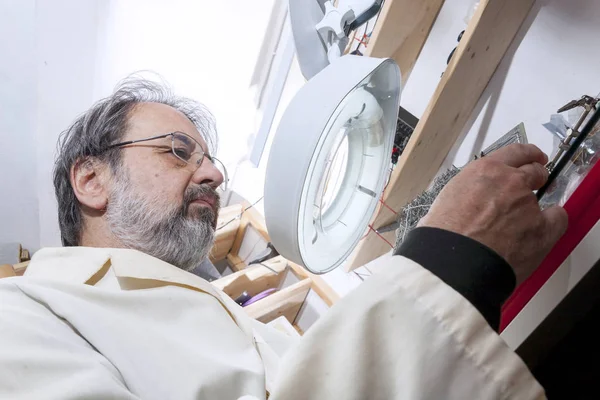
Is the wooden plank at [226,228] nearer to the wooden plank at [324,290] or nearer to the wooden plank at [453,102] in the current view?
the wooden plank at [324,290]

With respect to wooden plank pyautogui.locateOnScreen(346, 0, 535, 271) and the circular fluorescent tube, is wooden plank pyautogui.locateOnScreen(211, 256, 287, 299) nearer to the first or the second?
wooden plank pyautogui.locateOnScreen(346, 0, 535, 271)

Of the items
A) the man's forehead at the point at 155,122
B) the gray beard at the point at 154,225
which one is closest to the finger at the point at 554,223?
the gray beard at the point at 154,225

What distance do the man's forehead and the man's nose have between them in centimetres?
8

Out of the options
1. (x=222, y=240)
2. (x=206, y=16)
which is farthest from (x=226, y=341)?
(x=206, y=16)

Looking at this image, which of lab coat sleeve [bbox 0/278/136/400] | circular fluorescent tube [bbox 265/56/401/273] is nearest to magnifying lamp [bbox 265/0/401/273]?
circular fluorescent tube [bbox 265/56/401/273]

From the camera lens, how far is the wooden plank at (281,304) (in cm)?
132

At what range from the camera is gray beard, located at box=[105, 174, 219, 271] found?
2.81ft

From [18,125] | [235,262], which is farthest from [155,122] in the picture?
[235,262]

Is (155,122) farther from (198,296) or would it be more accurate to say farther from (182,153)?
(198,296)

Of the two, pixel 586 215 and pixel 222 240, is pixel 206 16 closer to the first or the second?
pixel 222 240

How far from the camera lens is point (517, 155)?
1.59 feet

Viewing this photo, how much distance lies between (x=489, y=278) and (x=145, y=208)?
2.39 feet

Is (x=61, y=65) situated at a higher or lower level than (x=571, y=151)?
lower

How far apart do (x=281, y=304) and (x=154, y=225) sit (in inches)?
25.9
